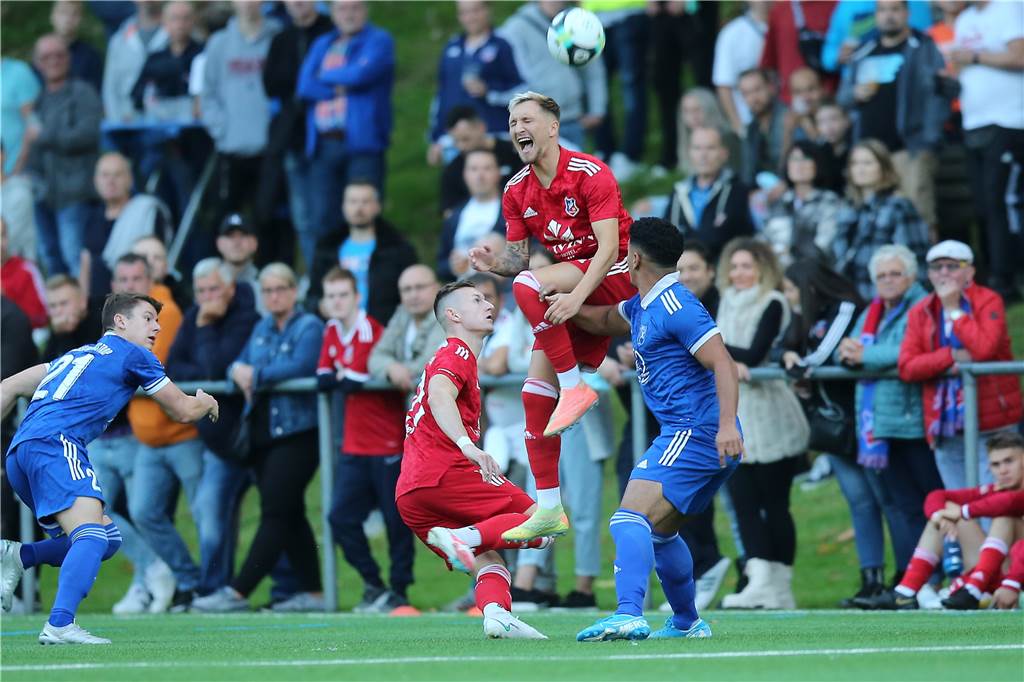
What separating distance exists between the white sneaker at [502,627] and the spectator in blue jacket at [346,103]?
7.93 m

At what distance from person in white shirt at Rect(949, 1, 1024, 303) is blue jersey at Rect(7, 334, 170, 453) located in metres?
7.85

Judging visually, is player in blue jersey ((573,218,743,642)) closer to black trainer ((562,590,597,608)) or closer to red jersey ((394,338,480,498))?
red jersey ((394,338,480,498))

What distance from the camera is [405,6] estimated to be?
26.7 m

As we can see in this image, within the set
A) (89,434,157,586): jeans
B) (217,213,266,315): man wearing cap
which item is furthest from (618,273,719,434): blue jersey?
(217,213,266,315): man wearing cap

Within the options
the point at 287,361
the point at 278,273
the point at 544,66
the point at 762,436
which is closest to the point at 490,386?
Result: the point at 287,361

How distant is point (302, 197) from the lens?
16.1 m

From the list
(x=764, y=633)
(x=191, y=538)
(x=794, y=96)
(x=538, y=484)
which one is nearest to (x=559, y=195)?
(x=538, y=484)

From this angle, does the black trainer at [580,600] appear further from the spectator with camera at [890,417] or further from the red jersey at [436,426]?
the red jersey at [436,426]

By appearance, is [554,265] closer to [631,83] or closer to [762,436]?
[762,436]

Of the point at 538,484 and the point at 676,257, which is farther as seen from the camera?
the point at 538,484

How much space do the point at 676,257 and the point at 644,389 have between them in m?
0.70

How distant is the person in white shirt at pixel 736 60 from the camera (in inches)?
634

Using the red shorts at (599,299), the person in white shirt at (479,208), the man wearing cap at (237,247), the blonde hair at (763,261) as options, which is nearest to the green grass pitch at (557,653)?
the red shorts at (599,299)

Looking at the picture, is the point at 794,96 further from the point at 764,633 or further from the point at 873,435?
the point at 764,633
